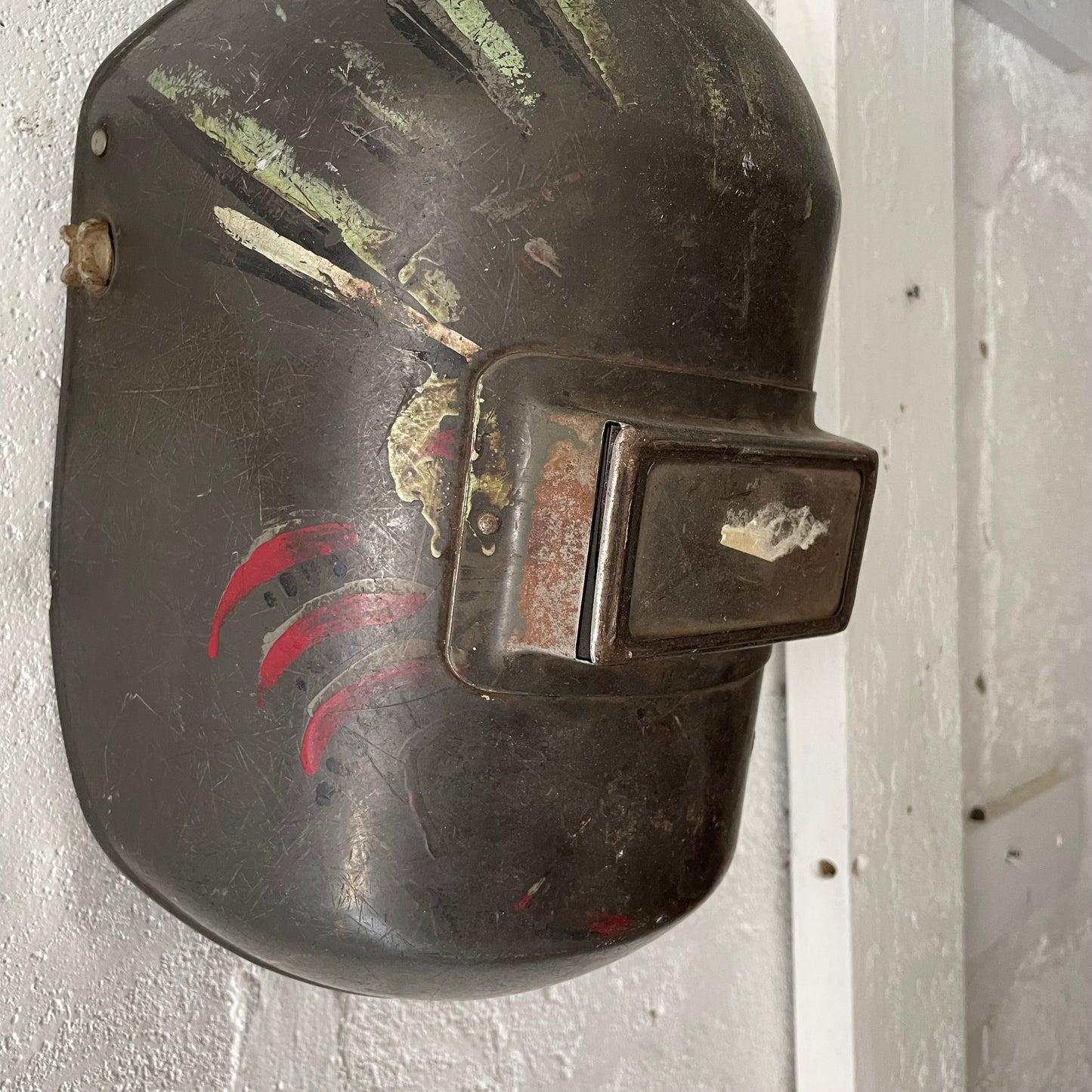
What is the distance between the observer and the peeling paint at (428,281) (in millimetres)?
561

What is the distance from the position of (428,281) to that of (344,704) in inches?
9.2

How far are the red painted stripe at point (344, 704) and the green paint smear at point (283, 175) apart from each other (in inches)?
8.4

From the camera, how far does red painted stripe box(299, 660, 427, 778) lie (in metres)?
0.58

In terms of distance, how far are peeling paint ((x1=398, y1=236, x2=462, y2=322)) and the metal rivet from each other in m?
0.11

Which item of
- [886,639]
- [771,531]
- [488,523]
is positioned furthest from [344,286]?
[886,639]

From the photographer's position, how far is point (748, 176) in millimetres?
622

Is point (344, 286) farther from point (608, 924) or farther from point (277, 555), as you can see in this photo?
point (608, 924)

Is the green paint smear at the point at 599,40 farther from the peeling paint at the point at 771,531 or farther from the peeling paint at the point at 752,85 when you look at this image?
the peeling paint at the point at 771,531

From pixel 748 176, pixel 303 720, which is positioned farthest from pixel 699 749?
pixel 748 176

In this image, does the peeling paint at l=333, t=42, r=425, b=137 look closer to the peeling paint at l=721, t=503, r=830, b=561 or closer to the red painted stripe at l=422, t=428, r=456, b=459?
the red painted stripe at l=422, t=428, r=456, b=459

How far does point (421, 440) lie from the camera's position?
1.85 ft

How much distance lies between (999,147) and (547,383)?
1.25 metres

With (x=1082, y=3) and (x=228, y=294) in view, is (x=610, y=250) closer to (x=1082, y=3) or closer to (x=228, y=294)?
(x=228, y=294)

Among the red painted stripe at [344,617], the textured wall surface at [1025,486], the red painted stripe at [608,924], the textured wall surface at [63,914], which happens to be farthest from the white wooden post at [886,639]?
the red painted stripe at [344,617]
